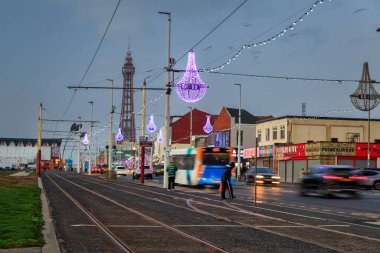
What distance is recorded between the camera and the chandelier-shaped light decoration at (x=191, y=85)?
105 feet

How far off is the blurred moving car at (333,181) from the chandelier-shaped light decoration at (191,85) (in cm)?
765

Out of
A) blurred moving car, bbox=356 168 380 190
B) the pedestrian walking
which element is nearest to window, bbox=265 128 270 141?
blurred moving car, bbox=356 168 380 190

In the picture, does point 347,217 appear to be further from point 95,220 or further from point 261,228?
point 95,220

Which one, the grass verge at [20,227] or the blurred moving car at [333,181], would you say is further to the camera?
the blurred moving car at [333,181]

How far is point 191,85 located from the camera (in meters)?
33.4

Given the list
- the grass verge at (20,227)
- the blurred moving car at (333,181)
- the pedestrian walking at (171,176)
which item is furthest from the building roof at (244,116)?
the grass verge at (20,227)

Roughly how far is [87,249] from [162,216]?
7.25m

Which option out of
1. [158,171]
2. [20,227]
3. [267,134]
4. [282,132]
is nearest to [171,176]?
[20,227]

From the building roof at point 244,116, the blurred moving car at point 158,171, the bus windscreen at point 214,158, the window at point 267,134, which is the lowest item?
the blurred moving car at point 158,171

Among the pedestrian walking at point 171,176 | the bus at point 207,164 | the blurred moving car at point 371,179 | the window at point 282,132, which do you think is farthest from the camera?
the window at point 282,132

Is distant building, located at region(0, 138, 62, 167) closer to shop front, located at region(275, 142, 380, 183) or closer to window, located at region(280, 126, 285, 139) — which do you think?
window, located at region(280, 126, 285, 139)

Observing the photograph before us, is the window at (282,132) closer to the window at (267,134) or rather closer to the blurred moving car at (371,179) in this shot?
the window at (267,134)

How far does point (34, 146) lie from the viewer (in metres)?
182

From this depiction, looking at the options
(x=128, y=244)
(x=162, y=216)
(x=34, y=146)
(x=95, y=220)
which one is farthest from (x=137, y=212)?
(x=34, y=146)
